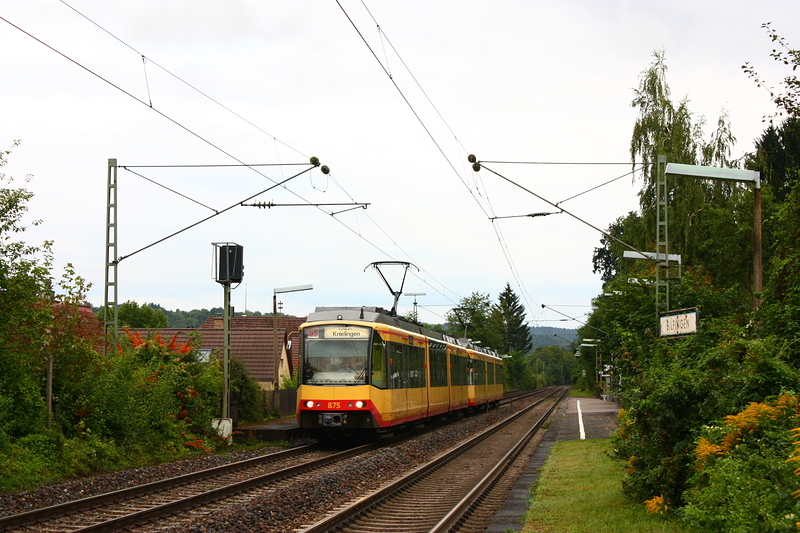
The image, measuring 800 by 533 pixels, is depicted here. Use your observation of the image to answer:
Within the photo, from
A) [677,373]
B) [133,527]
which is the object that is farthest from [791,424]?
[133,527]

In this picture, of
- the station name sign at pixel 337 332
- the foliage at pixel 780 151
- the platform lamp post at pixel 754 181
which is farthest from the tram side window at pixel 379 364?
the foliage at pixel 780 151

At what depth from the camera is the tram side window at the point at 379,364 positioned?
2000 cm

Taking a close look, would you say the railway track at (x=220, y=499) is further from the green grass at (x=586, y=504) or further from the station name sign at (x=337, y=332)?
the station name sign at (x=337, y=332)

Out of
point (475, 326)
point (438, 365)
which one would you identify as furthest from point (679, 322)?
point (475, 326)

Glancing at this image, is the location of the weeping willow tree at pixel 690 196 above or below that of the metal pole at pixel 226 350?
above

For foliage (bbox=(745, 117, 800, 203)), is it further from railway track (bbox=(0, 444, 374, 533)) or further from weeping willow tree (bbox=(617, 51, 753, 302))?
railway track (bbox=(0, 444, 374, 533))

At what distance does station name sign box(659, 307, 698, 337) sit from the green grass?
2587mm

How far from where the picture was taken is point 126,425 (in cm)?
1703

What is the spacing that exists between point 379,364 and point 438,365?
27.5 feet

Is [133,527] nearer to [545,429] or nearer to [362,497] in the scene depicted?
[362,497]

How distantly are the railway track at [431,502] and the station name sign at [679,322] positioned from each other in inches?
155

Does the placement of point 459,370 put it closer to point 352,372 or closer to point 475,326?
point 352,372

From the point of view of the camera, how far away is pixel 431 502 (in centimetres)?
1268

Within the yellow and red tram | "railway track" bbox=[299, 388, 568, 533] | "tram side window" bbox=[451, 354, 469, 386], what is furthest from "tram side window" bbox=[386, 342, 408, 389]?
"tram side window" bbox=[451, 354, 469, 386]
